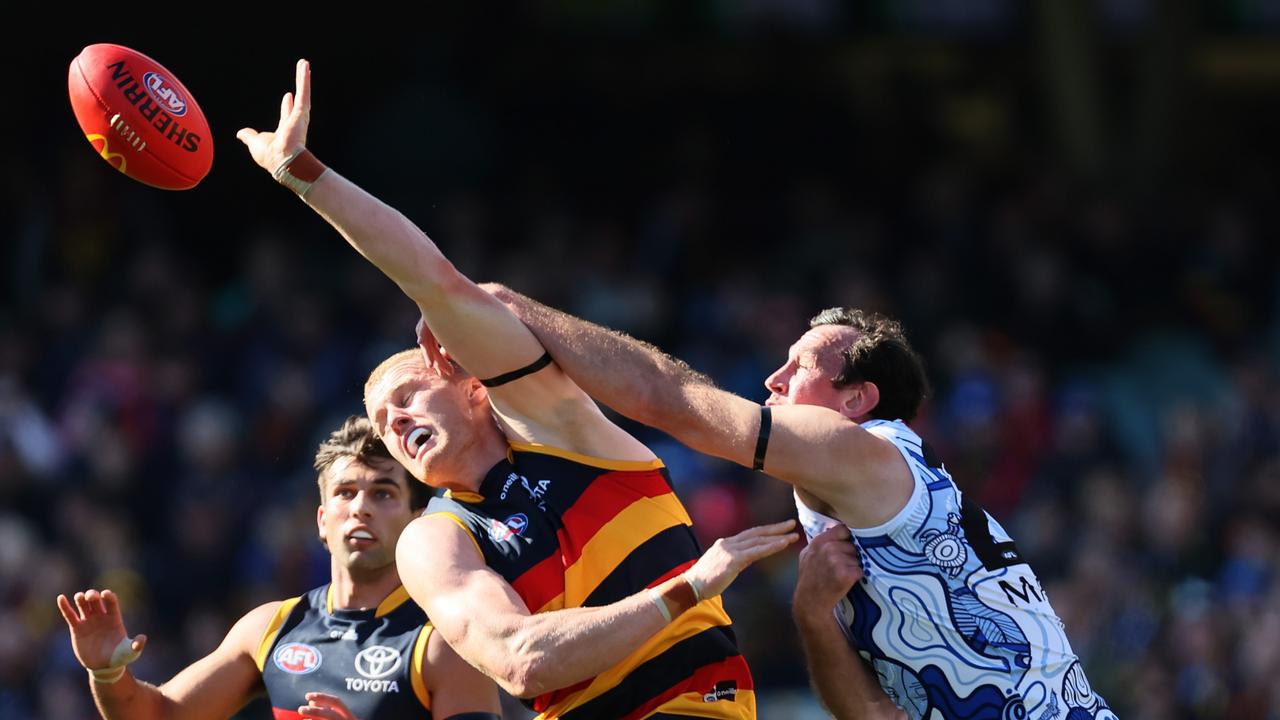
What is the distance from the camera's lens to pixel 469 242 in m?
15.2

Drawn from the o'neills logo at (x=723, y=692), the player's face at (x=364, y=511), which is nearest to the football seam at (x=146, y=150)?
the player's face at (x=364, y=511)

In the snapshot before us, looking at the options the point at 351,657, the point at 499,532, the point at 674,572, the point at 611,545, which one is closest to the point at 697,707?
the point at 674,572

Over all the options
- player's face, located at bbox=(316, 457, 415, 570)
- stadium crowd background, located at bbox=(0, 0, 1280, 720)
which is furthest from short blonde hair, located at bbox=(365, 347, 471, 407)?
stadium crowd background, located at bbox=(0, 0, 1280, 720)

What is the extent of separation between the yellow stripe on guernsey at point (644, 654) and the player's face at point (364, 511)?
3.21 ft

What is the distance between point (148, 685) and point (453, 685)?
1.08 meters

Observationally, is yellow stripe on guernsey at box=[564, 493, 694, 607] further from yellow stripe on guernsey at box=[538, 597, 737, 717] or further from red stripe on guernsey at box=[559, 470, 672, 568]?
yellow stripe on guernsey at box=[538, 597, 737, 717]

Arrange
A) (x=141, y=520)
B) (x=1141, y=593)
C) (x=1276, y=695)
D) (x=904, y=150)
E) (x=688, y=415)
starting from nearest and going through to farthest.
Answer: (x=688, y=415)
(x=1276, y=695)
(x=1141, y=593)
(x=141, y=520)
(x=904, y=150)

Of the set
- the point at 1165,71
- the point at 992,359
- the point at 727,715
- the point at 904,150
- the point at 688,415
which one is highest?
the point at 1165,71

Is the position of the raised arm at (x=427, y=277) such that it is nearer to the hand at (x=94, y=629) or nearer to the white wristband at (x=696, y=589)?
the white wristband at (x=696, y=589)

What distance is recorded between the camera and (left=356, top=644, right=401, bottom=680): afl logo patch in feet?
18.3

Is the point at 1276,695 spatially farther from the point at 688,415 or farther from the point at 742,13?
the point at 742,13

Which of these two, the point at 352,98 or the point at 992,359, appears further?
the point at 352,98

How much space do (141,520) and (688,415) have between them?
8.81 metres

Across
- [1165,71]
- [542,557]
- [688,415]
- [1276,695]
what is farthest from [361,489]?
[1165,71]
